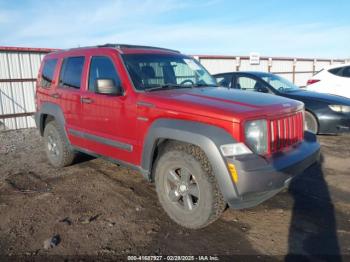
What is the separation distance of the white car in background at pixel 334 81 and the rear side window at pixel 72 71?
303 inches

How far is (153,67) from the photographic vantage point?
4293 mm

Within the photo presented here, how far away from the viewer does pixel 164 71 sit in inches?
172

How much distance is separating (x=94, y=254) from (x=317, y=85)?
356 inches

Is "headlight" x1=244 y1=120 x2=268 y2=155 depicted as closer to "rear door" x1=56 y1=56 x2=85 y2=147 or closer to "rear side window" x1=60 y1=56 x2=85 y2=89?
"rear door" x1=56 y1=56 x2=85 y2=147

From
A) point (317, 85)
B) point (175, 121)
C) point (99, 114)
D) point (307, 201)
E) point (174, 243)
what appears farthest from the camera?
point (317, 85)

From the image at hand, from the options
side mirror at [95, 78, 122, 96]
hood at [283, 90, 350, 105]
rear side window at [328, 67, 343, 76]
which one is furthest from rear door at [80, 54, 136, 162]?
rear side window at [328, 67, 343, 76]

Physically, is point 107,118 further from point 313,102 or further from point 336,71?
point 336,71

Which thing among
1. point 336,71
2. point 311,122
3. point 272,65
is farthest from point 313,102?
point 272,65

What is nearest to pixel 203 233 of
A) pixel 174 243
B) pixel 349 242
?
pixel 174 243

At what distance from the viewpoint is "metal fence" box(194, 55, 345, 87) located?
15391 mm

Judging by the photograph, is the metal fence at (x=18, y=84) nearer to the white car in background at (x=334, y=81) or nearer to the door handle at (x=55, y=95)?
the door handle at (x=55, y=95)

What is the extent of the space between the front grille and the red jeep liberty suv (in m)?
0.01

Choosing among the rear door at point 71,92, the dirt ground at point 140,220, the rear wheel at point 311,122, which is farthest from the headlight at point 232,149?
the rear wheel at point 311,122

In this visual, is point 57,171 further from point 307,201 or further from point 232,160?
point 307,201
